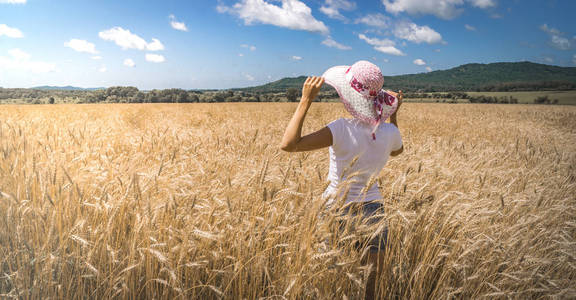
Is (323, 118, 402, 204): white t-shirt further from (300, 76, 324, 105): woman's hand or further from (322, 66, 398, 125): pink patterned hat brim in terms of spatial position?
(300, 76, 324, 105): woman's hand

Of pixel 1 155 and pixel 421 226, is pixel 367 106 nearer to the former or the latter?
pixel 421 226

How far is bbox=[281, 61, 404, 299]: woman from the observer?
1.58 meters

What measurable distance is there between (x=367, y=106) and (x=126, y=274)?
1.52m

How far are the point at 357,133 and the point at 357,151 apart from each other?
108 millimetres

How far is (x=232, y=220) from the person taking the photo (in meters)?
1.72

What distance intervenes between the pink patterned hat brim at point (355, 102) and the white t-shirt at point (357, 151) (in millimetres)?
63

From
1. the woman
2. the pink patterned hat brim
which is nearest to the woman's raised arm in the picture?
the woman

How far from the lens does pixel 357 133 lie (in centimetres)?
166

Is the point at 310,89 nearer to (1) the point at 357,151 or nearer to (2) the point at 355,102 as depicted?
(2) the point at 355,102

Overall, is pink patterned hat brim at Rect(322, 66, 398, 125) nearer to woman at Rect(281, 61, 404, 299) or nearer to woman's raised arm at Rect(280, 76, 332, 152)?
woman at Rect(281, 61, 404, 299)

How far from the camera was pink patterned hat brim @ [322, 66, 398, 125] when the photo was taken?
64.2 inches

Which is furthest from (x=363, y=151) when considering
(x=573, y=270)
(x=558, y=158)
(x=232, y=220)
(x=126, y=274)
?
(x=558, y=158)

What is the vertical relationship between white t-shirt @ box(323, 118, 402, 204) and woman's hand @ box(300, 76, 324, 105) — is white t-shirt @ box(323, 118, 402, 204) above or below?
below

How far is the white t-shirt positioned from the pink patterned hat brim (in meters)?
0.06
